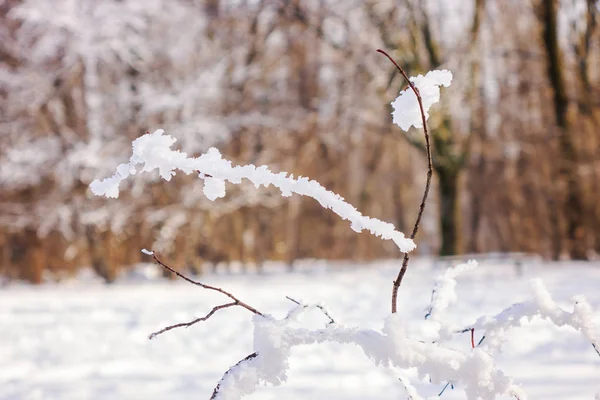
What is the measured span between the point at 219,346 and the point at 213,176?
4.08 meters

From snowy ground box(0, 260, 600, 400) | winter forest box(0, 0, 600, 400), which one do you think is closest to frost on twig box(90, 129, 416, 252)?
winter forest box(0, 0, 600, 400)

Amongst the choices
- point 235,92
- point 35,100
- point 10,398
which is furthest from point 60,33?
point 10,398

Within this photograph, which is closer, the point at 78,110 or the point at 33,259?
the point at 78,110

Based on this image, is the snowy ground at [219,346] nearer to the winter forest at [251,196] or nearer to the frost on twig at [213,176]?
the winter forest at [251,196]

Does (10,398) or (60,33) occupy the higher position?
(60,33)

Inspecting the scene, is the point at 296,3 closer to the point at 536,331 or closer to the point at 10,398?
the point at 536,331

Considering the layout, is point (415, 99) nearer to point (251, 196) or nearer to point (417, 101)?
point (417, 101)

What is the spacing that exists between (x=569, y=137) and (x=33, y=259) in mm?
12441

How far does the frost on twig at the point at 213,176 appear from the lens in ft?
4.04

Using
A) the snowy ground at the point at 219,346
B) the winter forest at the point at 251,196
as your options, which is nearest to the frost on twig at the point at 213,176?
the winter forest at the point at 251,196

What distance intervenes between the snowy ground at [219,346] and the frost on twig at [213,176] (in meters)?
0.34

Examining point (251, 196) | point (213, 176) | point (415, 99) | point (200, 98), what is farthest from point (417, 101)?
point (251, 196)

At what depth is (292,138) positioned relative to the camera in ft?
55.2

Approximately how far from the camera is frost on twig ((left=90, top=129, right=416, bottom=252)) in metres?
1.23
